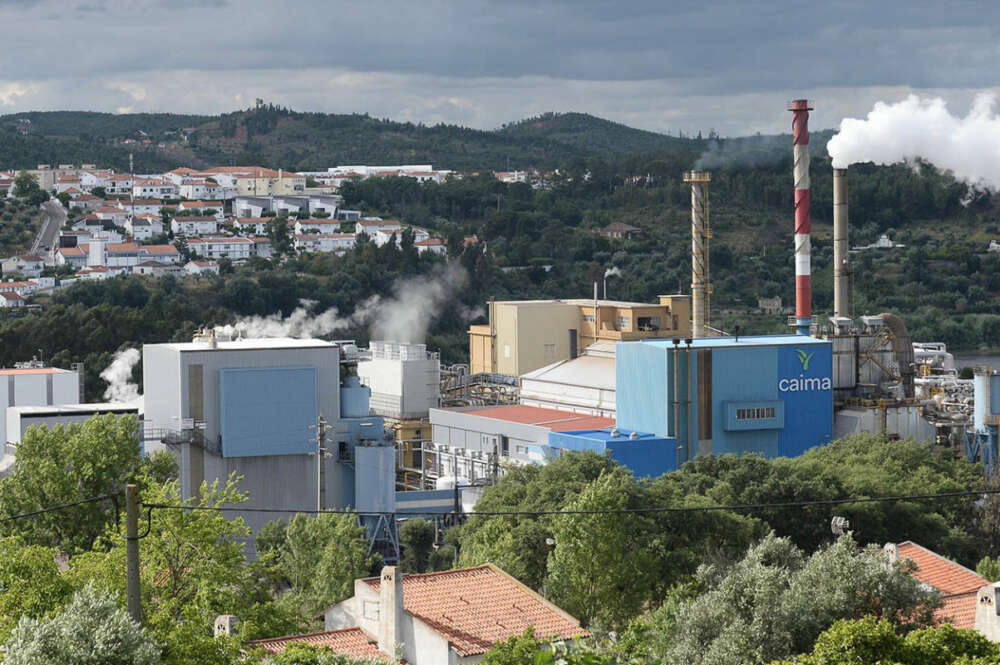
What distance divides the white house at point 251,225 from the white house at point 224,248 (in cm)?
638

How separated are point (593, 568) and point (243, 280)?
75166mm

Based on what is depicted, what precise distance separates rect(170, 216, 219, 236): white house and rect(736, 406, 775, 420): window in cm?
9464

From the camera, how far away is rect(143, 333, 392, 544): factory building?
44.0 metres

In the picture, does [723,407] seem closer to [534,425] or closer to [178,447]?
[534,425]

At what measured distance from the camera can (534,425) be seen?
164 feet

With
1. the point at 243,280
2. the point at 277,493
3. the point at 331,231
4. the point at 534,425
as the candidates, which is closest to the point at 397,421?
the point at 534,425

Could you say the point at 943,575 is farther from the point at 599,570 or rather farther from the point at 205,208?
the point at 205,208

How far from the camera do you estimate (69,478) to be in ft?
116

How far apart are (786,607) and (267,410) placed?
85.3 ft

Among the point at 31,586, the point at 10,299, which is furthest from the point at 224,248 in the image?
the point at 31,586

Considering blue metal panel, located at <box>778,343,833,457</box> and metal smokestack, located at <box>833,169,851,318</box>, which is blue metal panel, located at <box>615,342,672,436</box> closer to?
blue metal panel, located at <box>778,343,833,457</box>

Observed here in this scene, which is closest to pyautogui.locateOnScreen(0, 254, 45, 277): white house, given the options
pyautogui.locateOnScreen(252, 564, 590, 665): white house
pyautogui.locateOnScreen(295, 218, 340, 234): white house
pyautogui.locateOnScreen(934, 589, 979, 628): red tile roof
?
pyautogui.locateOnScreen(295, 218, 340, 234): white house

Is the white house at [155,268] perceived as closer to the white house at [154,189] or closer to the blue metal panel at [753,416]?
the white house at [154,189]

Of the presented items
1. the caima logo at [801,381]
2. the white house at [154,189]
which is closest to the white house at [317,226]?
the white house at [154,189]
